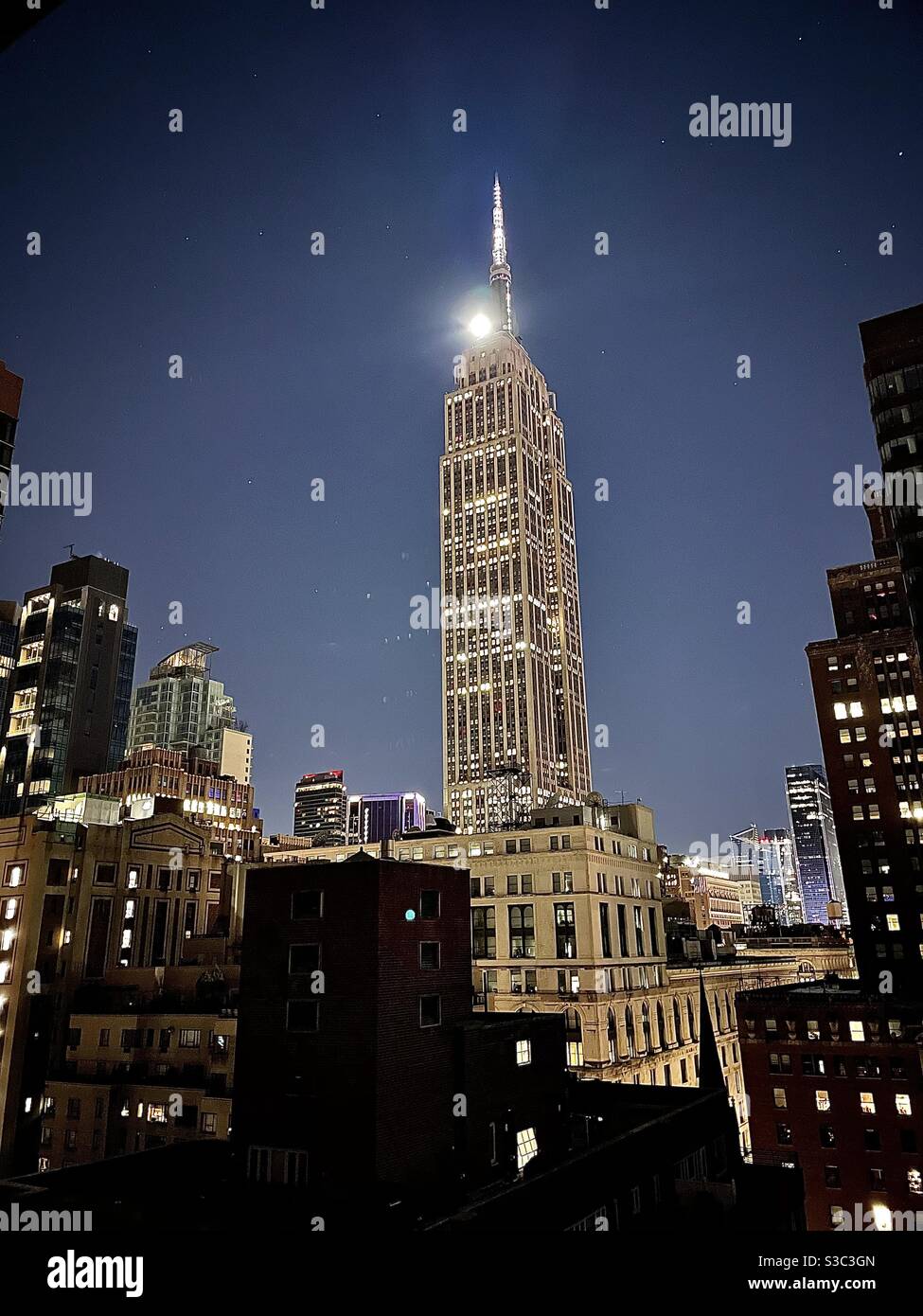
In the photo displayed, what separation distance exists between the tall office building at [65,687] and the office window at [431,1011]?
141396 mm

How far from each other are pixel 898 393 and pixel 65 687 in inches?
6118

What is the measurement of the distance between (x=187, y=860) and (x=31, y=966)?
2518 centimetres

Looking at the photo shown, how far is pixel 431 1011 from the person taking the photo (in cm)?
3509

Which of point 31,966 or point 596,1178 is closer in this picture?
point 596,1178

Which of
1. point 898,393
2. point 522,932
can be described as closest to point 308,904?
point 522,932

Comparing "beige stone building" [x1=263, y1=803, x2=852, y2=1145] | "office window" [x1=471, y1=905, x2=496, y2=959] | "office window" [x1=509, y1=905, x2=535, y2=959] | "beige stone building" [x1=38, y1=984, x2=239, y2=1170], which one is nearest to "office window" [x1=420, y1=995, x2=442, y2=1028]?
"beige stone building" [x1=38, y1=984, x2=239, y2=1170]

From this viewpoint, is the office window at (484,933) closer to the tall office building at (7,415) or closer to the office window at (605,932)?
the office window at (605,932)

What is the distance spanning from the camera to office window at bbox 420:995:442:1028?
34594 mm

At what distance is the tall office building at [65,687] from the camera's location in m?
156

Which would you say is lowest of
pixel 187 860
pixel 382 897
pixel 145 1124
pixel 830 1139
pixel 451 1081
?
pixel 830 1139

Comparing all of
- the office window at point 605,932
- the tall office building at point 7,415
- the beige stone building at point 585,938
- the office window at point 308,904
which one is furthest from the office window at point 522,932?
the tall office building at point 7,415

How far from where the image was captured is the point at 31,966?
75.8 m

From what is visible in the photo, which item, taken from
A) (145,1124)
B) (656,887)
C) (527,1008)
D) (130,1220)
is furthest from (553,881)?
(130,1220)
